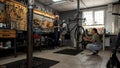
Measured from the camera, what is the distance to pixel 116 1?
19.7 feet

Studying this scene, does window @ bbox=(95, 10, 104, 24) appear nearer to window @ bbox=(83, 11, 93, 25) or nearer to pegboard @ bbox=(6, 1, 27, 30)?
window @ bbox=(83, 11, 93, 25)

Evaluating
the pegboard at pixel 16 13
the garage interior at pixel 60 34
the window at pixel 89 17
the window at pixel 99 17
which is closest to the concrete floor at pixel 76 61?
the garage interior at pixel 60 34

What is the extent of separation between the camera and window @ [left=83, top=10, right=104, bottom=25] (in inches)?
271

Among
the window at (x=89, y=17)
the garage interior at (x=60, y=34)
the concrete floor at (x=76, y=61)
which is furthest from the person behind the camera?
the window at (x=89, y=17)

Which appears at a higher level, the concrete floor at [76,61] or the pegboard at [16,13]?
the pegboard at [16,13]

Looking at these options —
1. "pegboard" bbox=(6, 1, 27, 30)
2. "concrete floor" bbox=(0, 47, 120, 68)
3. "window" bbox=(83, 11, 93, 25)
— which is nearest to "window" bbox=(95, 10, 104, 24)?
"window" bbox=(83, 11, 93, 25)

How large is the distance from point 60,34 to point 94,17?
2.77m

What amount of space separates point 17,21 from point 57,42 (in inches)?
112

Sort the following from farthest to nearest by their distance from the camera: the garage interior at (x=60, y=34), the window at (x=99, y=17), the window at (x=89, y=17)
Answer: the window at (x=89, y=17) → the window at (x=99, y=17) → the garage interior at (x=60, y=34)

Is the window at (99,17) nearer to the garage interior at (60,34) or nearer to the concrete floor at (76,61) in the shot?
the garage interior at (60,34)

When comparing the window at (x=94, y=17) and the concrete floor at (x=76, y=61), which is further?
the window at (x=94, y=17)

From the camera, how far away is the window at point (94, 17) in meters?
6.89

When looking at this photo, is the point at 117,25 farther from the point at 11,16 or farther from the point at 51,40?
the point at 11,16

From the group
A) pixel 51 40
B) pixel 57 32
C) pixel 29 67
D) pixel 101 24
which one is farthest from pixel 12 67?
pixel 101 24
